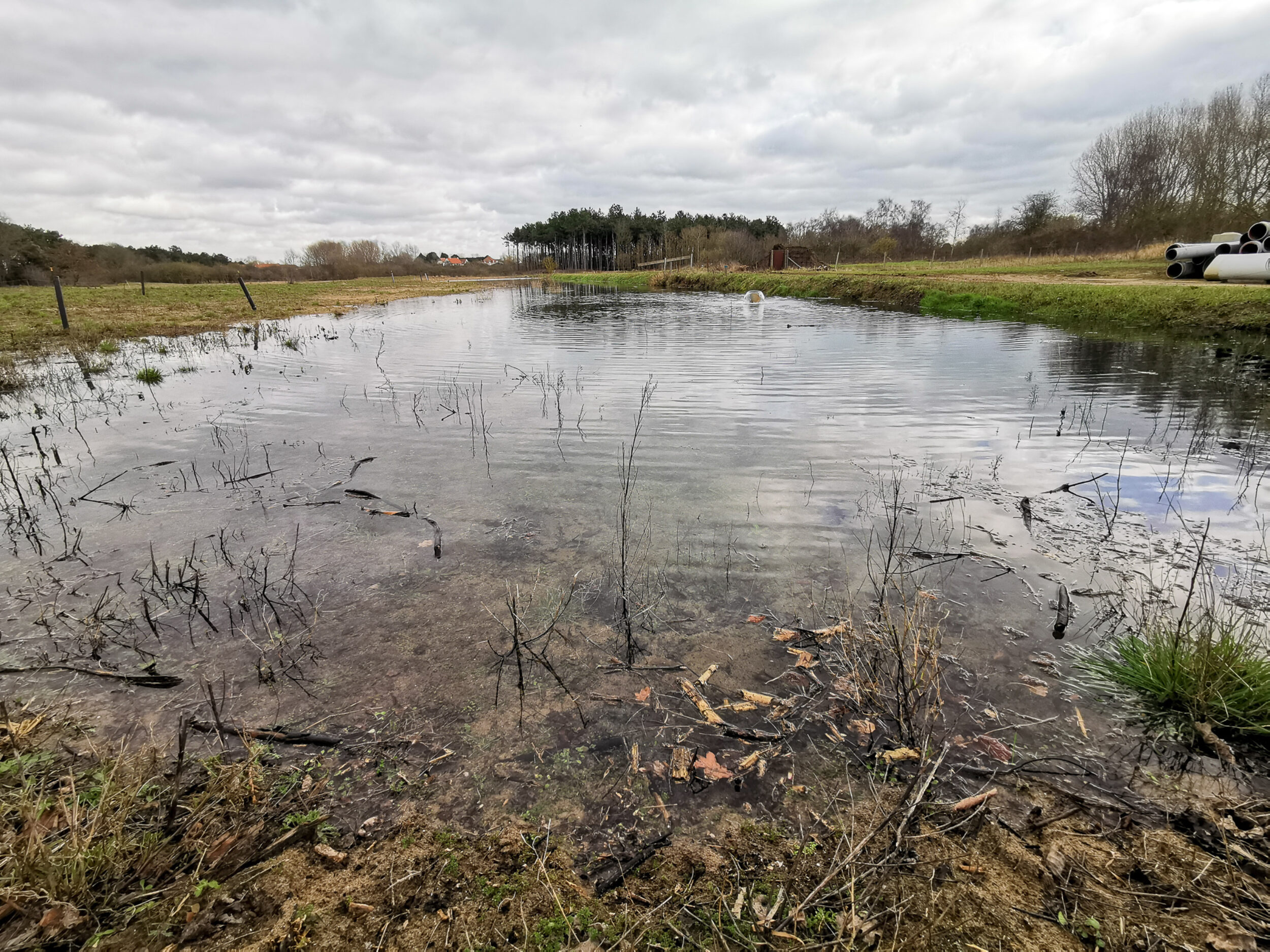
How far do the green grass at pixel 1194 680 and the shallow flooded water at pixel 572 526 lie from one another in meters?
0.36

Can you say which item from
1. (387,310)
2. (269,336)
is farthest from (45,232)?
(269,336)

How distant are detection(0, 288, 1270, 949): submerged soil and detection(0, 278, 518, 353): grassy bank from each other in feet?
52.1

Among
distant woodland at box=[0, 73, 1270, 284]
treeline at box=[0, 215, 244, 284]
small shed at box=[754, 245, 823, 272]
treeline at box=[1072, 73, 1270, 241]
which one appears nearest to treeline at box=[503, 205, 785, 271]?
distant woodland at box=[0, 73, 1270, 284]

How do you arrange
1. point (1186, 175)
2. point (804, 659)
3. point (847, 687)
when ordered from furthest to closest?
point (1186, 175) → point (804, 659) → point (847, 687)

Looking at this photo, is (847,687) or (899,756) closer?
(899,756)

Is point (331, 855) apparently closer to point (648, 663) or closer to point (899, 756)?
point (648, 663)

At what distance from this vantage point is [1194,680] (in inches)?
134

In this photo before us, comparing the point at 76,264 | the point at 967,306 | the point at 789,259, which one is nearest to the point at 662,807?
Result: the point at 967,306

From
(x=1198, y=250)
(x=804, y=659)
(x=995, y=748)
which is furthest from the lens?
(x=1198, y=250)

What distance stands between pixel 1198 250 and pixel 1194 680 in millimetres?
34907

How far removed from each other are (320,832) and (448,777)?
2.05 feet

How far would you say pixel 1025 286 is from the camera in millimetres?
28547

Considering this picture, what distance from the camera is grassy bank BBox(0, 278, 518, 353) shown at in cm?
2178

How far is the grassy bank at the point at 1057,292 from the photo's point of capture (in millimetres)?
19594
